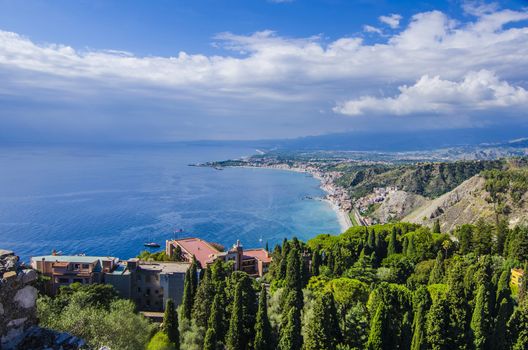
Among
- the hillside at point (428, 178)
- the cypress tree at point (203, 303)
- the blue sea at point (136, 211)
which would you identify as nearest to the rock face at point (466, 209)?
the blue sea at point (136, 211)

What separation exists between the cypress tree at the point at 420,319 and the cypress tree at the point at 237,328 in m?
8.38

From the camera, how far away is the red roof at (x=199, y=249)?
41094mm

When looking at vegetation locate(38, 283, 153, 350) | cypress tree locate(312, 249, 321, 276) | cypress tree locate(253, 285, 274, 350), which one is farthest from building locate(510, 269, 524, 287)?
vegetation locate(38, 283, 153, 350)

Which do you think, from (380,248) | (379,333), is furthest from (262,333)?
(380,248)

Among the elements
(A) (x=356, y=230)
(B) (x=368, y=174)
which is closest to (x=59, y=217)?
(A) (x=356, y=230)

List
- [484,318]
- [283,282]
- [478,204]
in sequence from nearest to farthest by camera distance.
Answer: [484,318], [283,282], [478,204]

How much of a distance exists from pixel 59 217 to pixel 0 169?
83480mm

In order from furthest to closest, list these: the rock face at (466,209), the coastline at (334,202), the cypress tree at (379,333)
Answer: the coastline at (334,202), the rock face at (466,209), the cypress tree at (379,333)

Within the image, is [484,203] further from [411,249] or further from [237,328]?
[237,328]

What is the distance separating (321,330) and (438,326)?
18.4 feet

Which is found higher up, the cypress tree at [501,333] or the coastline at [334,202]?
the cypress tree at [501,333]

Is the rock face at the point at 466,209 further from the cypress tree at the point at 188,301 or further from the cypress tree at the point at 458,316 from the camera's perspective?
the cypress tree at the point at 188,301

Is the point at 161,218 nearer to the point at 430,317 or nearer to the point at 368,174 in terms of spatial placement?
the point at 430,317

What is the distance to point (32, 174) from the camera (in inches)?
5202
